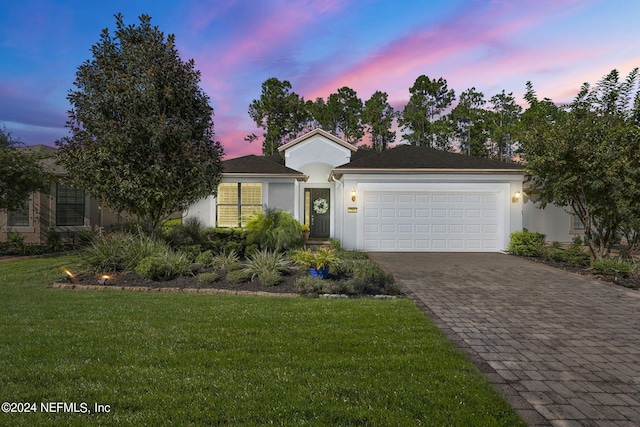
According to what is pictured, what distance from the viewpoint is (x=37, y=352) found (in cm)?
374

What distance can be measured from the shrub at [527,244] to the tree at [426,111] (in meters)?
21.1

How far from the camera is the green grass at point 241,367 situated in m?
2.64

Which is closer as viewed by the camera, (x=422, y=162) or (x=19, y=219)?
(x=422, y=162)

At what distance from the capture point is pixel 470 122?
3391cm

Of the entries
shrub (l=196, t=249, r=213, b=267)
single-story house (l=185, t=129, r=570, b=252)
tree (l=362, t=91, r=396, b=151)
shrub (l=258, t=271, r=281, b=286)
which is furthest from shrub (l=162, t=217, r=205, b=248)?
tree (l=362, t=91, r=396, b=151)

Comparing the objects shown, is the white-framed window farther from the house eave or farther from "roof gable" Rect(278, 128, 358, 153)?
the house eave

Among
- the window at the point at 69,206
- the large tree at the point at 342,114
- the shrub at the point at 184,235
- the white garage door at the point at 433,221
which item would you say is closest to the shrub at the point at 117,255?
the shrub at the point at 184,235

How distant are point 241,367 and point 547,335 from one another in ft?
13.1

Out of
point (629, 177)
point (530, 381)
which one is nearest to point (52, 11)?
point (530, 381)

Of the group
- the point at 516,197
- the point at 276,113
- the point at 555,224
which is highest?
the point at 276,113

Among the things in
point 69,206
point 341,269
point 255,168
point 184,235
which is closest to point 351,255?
point 341,269

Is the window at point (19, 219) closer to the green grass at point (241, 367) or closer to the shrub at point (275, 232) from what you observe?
the shrub at point (275, 232)

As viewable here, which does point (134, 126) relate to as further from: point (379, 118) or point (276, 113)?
point (379, 118)

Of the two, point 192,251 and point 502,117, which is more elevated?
point 502,117
